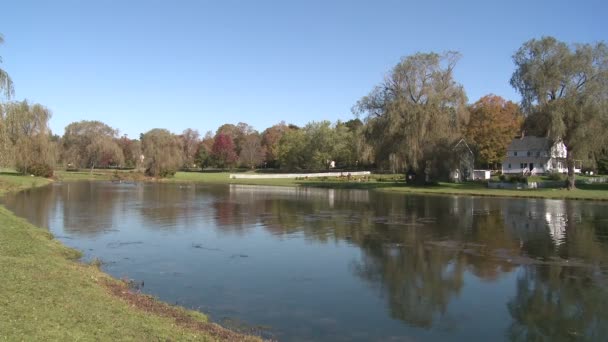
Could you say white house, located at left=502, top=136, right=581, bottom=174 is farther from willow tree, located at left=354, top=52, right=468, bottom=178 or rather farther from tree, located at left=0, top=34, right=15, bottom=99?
tree, located at left=0, top=34, right=15, bottom=99

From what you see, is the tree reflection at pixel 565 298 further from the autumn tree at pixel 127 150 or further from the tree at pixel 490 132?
the autumn tree at pixel 127 150

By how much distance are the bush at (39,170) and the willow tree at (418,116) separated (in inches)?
1782

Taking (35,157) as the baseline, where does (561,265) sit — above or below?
below

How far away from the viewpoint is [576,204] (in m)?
40.7

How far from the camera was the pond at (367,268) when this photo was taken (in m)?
11.3

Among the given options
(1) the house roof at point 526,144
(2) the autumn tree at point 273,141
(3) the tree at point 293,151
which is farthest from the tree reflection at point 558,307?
(2) the autumn tree at point 273,141

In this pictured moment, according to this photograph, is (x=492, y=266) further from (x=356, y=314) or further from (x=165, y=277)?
(x=165, y=277)

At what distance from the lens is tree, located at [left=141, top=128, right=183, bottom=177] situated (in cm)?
8531

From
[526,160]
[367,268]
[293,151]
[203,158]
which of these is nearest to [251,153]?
[203,158]

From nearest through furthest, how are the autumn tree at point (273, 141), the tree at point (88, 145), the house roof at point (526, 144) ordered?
the house roof at point (526, 144)
the tree at point (88, 145)
the autumn tree at point (273, 141)

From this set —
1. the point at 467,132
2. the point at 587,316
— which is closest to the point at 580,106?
the point at 467,132

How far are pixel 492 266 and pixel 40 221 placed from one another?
23308 mm

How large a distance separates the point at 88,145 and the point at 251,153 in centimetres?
4298

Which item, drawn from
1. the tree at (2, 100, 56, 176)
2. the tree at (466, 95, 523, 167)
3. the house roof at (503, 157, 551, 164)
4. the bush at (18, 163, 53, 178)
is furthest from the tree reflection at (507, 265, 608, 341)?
the house roof at (503, 157, 551, 164)
